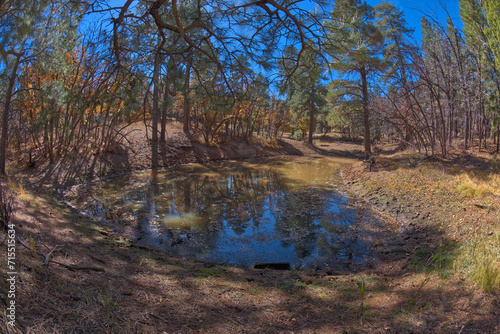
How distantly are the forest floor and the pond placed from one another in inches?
24.8

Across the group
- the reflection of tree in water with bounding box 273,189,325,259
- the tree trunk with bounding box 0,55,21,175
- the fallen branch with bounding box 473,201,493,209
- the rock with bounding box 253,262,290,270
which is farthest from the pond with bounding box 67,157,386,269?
the tree trunk with bounding box 0,55,21,175

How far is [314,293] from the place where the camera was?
3506mm

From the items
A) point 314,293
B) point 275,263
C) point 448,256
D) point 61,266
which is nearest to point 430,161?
point 448,256

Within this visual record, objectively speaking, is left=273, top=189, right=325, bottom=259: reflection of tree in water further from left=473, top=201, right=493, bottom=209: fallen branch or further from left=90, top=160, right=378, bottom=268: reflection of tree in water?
left=473, top=201, right=493, bottom=209: fallen branch

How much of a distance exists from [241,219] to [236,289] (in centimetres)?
396

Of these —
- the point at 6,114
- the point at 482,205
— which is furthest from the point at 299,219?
the point at 6,114

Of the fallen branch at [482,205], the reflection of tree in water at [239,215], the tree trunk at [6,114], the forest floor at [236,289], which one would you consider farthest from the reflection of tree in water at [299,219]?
the tree trunk at [6,114]

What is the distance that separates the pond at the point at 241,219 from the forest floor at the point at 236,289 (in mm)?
630

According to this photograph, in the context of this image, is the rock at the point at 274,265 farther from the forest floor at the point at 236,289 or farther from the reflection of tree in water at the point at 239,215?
the reflection of tree in water at the point at 239,215

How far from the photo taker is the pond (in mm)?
5379

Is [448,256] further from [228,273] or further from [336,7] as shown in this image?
[336,7]

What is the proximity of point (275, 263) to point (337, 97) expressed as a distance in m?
13.4

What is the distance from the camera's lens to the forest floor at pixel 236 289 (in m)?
2.24

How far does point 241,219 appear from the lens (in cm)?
741
